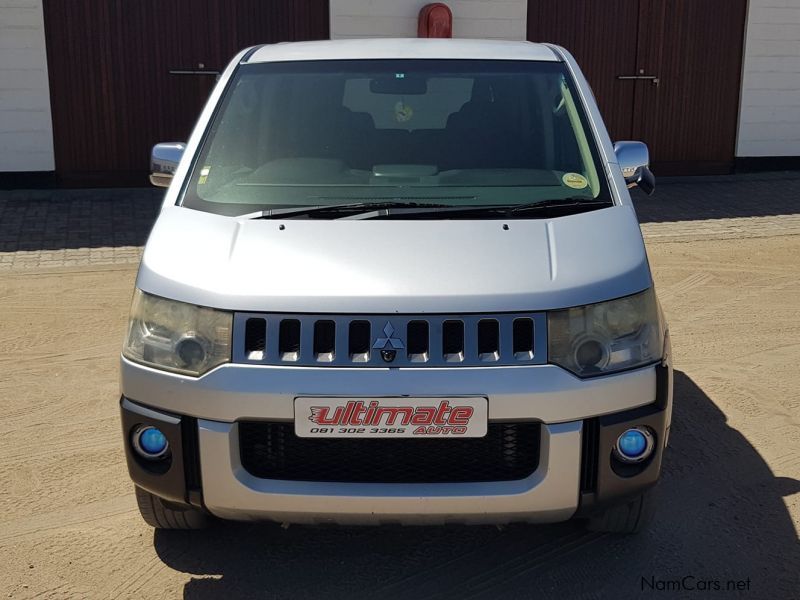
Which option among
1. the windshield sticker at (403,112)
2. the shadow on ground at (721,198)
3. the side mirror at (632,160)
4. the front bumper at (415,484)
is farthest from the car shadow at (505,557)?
the shadow on ground at (721,198)

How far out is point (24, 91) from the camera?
11.3 metres

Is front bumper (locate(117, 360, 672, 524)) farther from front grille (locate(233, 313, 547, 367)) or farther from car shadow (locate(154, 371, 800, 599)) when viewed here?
car shadow (locate(154, 371, 800, 599))

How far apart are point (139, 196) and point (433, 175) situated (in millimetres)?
7897

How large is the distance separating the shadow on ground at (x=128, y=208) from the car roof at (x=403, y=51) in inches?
190

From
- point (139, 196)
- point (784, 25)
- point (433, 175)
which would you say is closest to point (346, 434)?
point (433, 175)

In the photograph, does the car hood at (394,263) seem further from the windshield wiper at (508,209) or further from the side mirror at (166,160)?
the side mirror at (166,160)

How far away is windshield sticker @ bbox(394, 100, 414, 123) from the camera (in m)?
4.37

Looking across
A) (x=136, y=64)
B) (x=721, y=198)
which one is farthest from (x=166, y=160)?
(x=721, y=198)

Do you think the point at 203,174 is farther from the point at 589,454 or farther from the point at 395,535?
the point at 589,454

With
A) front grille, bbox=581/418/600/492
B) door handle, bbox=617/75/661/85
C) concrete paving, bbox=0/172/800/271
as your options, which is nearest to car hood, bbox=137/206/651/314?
front grille, bbox=581/418/600/492

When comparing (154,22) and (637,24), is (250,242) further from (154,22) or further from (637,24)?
(637,24)

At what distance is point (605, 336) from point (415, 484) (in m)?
0.78

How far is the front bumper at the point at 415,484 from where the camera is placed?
311cm

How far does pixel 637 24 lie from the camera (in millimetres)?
12711
